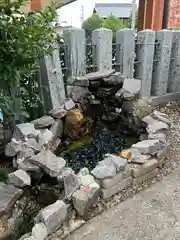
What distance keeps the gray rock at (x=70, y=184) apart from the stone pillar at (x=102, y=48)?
1948 millimetres

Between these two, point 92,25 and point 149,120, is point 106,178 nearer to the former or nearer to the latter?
point 149,120

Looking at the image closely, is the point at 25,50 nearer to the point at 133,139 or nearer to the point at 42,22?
the point at 42,22

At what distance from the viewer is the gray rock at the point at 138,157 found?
259 centimetres

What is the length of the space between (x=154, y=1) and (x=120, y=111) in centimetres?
579

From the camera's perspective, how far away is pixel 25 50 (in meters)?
2.54

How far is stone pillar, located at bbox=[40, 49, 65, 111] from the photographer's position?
3.22 m

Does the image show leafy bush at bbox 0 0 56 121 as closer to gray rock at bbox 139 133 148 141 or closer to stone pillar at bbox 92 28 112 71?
stone pillar at bbox 92 28 112 71

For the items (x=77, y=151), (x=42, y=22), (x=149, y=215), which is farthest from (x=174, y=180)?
(x=42, y=22)

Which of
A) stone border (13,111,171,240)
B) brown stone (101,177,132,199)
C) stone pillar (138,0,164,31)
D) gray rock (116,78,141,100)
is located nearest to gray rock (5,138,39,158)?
stone border (13,111,171,240)

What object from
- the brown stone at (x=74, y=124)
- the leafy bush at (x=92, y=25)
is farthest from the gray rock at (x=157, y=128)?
the leafy bush at (x=92, y=25)

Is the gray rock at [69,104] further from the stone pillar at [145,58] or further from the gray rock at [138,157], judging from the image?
the stone pillar at [145,58]

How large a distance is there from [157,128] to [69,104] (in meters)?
0.99

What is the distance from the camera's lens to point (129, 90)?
3.37 metres

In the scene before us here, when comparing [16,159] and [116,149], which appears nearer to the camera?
[16,159]
